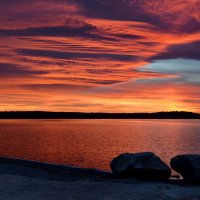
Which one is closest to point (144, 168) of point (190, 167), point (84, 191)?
point (190, 167)

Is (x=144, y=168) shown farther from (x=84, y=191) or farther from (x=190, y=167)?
(x=84, y=191)

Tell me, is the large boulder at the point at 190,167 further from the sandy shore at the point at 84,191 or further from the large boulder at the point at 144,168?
the sandy shore at the point at 84,191

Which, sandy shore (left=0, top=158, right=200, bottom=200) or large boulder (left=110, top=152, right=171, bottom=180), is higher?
large boulder (left=110, top=152, right=171, bottom=180)

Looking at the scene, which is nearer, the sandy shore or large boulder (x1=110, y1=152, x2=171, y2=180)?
the sandy shore

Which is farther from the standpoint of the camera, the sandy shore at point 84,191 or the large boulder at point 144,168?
the large boulder at point 144,168

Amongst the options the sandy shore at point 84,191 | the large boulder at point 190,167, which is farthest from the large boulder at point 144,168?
the sandy shore at point 84,191

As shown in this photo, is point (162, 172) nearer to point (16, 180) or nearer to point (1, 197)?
point (16, 180)

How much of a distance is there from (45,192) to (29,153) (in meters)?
39.8

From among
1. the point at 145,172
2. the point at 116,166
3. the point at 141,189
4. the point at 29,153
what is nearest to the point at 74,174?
the point at 116,166

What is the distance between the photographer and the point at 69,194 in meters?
17.8

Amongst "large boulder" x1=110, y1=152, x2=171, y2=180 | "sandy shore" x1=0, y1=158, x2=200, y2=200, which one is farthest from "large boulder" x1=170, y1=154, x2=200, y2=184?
"sandy shore" x1=0, y1=158, x2=200, y2=200

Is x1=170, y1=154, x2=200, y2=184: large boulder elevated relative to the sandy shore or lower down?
elevated

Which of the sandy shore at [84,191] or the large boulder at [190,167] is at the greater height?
the large boulder at [190,167]

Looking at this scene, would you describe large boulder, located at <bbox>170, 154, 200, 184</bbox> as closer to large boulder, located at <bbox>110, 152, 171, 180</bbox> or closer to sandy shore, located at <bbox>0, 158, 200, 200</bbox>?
large boulder, located at <bbox>110, 152, 171, 180</bbox>
